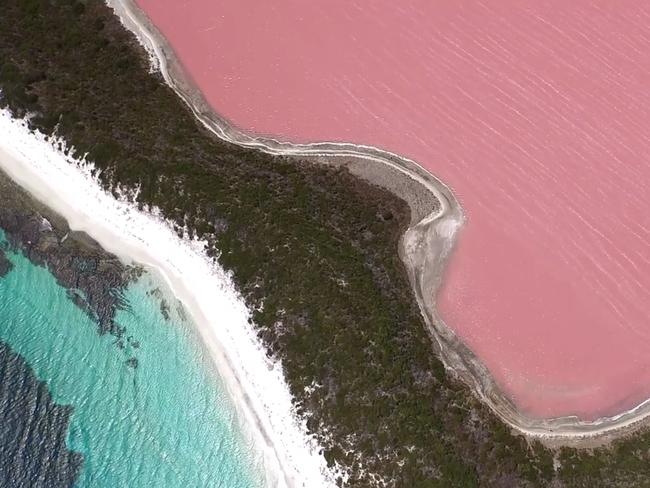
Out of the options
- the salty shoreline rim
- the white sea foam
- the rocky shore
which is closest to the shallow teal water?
the rocky shore

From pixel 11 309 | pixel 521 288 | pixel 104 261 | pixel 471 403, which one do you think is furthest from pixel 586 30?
pixel 11 309

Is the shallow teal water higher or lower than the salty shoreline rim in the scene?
lower

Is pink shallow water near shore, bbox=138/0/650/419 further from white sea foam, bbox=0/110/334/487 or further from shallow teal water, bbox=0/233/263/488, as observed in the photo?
shallow teal water, bbox=0/233/263/488

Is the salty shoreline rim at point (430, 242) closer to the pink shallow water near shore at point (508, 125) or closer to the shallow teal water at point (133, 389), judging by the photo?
the pink shallow water near shore at point (508, 125)

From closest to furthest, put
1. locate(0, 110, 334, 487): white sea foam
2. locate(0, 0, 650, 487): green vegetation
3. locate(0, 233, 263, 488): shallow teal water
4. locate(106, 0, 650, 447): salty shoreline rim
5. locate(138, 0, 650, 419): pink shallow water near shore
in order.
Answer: locate(0, 0, 650, 487): green vegetation
locate(0, 110, 334, 487): white sea foam
locate(0, 233, 263, 488): shallow teal water
locate(106, 0, 650, 447): salty shoreline rim
locate(138, 0, 650, 419): pink shallow water near shore

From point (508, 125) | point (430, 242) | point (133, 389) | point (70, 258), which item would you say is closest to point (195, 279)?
point (133, 389)
